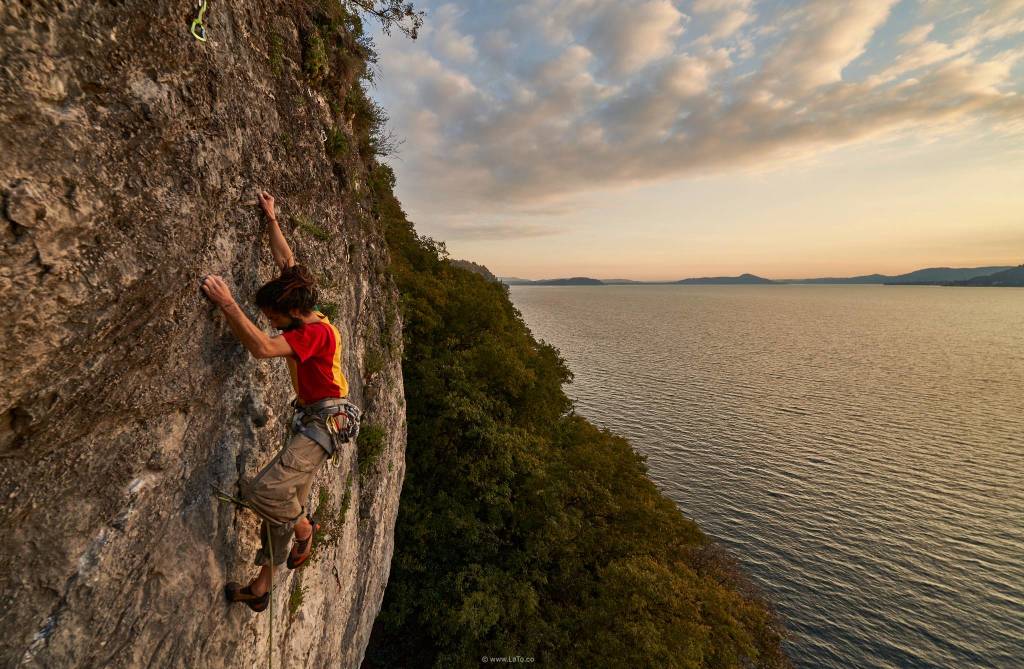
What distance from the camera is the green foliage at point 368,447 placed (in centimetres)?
942

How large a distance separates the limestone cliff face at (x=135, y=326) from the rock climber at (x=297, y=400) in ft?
0.72

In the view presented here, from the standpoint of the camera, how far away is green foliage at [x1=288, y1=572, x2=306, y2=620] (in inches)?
244

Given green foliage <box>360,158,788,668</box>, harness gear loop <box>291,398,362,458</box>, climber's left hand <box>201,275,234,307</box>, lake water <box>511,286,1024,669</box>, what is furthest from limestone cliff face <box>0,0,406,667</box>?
lake water <box>511,286,1024,669</box>

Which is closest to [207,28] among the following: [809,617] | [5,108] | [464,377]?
[5,108]

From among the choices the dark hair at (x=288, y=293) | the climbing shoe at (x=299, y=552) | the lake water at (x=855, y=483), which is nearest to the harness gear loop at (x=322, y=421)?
the dark hair at (x=288, y=293)

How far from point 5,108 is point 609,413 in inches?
1685

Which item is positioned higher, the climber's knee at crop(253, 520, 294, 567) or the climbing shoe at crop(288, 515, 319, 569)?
the climber's knee at crop(253, 520, 294, 567)

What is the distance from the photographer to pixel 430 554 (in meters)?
17.3

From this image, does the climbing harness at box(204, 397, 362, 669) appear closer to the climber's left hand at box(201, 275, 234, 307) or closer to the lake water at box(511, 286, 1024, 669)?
the climber's left hand at box(201, 275, 234, 307)

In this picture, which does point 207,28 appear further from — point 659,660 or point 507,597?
point 659,660

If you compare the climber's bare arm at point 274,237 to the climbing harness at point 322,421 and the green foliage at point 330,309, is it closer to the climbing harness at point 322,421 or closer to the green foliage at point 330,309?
the green foliage at point 330,309

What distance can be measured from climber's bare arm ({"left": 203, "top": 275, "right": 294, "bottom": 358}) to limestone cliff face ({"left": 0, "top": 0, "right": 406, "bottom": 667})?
0.19 metres

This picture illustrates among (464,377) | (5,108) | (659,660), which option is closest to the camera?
(5,108)

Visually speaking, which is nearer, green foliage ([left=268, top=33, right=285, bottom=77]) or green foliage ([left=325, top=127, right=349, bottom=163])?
green foliage ([left=268, top=33, right=285, bottom=77])
